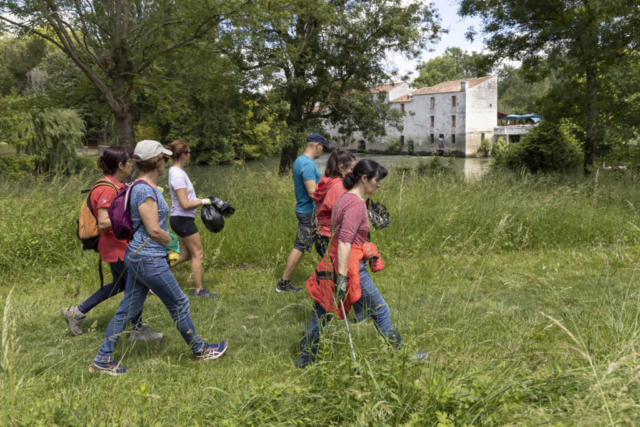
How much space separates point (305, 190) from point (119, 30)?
7365 mm

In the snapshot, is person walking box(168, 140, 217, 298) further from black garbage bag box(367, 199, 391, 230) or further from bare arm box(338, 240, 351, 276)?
bare arm box(338, 240, 351, 276)

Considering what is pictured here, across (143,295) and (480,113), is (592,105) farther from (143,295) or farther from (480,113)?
(480,113)

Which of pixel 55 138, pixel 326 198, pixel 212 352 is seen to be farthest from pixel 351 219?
pixel 55 138

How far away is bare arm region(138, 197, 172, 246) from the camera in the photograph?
3412mm

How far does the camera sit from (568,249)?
737cm

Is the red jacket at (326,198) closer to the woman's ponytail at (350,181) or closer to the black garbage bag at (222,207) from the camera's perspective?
the woman's ponytail at (350,181)

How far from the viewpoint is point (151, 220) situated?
3428mm


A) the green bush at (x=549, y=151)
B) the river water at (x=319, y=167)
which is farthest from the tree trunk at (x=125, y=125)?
the green bush at (x=549, y=151)

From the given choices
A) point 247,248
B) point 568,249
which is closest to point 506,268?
point 568,249

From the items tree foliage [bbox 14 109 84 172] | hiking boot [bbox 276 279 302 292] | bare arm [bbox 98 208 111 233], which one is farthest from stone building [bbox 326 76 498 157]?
bare arm [bbox 98 208 111 233]

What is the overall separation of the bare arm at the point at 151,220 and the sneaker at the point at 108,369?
0.92m

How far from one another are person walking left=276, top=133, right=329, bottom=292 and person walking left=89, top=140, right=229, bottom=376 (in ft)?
6.27

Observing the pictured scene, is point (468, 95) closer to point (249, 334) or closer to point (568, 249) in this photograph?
point (568, 249)

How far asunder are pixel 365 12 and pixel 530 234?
43.1 feet
